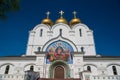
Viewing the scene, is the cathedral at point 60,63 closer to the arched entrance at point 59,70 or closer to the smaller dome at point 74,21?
the arched entrance at point 59,70

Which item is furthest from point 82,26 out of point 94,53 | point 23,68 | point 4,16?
point 4,16

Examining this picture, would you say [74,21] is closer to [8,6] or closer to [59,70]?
[59,70]

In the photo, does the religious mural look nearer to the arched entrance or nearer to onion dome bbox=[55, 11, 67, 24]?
the arched entrance

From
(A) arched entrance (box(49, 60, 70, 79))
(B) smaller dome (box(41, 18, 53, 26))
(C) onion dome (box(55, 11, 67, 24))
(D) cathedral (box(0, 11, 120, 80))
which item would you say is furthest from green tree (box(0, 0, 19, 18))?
(B) smaller dome (box(41, 18, 53, 26))

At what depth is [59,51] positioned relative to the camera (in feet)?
75.8

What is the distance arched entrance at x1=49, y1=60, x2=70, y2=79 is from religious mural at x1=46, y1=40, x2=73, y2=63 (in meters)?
0.69

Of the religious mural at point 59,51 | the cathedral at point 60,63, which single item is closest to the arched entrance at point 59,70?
the cathedral at point 60,63

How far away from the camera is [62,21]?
32094mm

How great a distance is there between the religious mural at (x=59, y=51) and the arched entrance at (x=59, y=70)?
A: 0.69 m

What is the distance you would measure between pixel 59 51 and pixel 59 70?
3157 mm

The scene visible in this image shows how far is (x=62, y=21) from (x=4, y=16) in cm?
2381

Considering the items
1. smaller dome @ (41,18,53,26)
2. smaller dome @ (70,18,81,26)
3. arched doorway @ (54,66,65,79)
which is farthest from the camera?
smaller dome @ (41,18,53,26)

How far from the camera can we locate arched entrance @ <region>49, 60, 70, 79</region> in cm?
2116

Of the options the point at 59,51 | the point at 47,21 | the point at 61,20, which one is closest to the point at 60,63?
the point at 59,51
